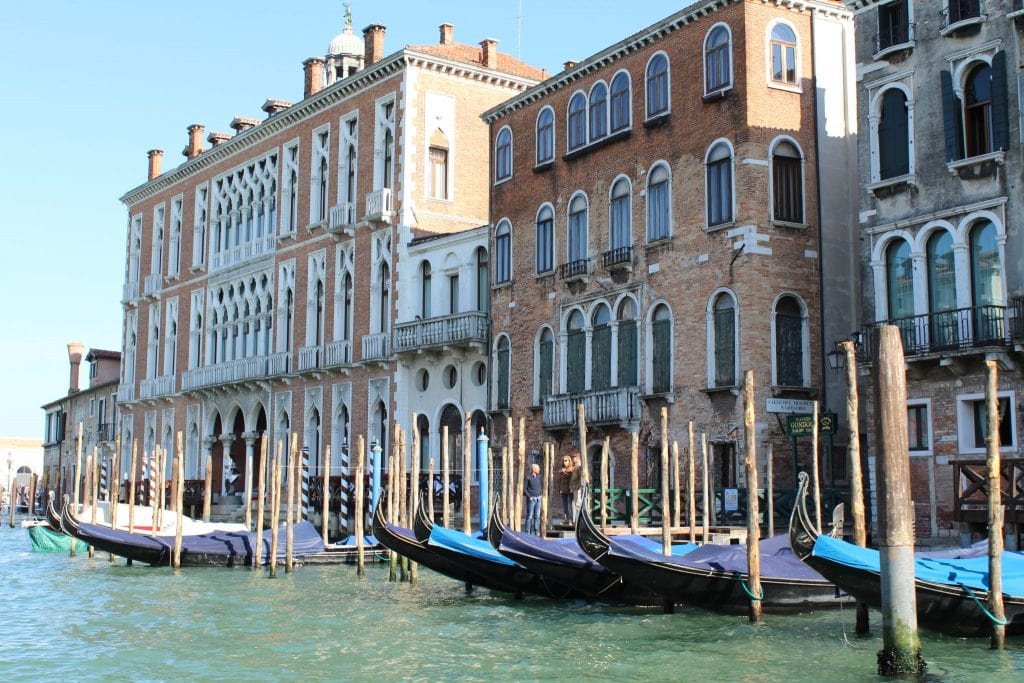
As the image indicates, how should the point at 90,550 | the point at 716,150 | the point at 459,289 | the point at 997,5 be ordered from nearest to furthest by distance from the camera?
the point at 997,5, the point at 716,150, the point at 90,550, the point at 459,289

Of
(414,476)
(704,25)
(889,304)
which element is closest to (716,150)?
(704,25)

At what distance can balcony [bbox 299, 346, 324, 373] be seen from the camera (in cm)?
2912

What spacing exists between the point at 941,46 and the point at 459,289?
11247mm

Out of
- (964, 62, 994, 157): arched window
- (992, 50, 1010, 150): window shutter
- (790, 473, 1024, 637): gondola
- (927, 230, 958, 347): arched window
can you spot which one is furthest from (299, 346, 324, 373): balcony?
(790, 473, 1024, 637): gondola

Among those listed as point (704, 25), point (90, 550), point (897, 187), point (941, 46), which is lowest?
point (90, 550)

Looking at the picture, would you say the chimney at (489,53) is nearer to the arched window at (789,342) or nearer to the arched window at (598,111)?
the arched window at (598,111)

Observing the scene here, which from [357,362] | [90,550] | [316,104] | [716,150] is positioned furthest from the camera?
[316,104]

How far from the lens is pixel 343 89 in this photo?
29.0 m

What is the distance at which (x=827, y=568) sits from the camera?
10.7 metres

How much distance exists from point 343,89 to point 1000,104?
16.3m

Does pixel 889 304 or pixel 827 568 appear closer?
pixel 827 568

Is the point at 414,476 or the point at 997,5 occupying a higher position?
the point at 997,5

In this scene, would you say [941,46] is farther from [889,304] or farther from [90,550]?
[90,550]

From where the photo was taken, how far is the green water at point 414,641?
10.4 meters
